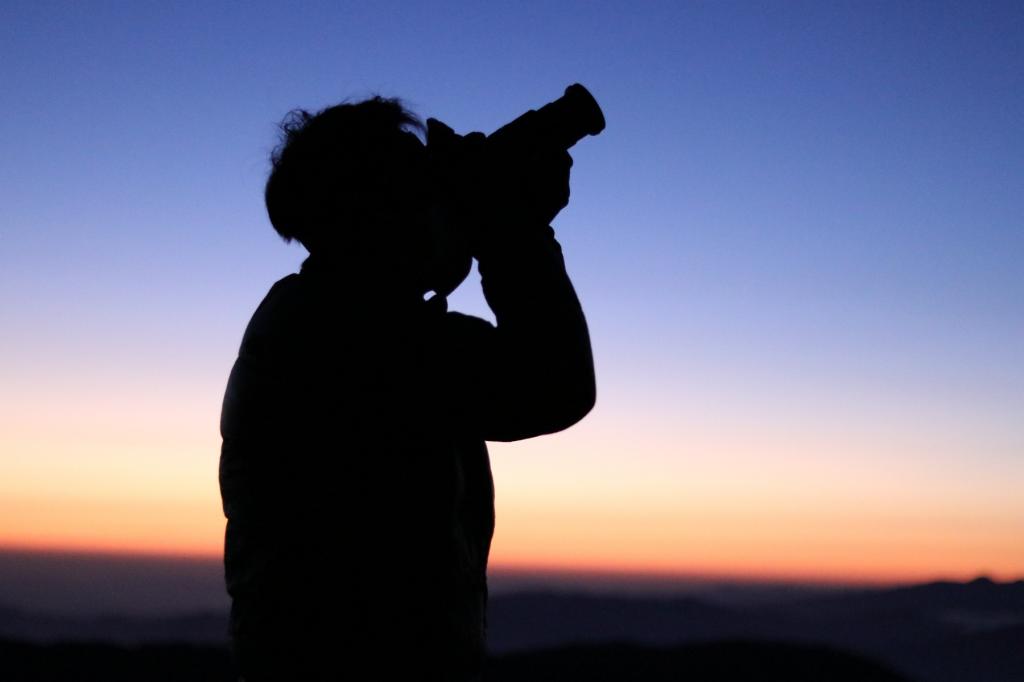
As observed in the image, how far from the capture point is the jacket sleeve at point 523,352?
1.57 metres

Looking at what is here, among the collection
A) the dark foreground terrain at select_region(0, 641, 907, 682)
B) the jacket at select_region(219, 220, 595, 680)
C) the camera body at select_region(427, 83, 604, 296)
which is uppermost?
the camera body at select_region(427, 83, 604, 296)

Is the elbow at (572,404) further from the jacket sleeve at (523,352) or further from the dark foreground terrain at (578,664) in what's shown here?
the dark foreground terrain at (578,664)

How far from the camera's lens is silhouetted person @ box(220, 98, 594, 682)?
148 centimetres

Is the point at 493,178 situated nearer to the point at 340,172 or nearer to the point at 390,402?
the point at 340,172

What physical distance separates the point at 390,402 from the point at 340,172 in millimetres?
451

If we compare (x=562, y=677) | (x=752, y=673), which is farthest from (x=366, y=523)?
(x=752, y=673)

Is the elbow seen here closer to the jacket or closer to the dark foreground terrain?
the jacket

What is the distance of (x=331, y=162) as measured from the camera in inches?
69.0

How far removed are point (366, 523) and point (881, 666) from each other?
7.08m

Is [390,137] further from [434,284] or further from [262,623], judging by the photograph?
[262,623]

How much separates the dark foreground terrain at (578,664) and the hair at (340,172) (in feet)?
19.9

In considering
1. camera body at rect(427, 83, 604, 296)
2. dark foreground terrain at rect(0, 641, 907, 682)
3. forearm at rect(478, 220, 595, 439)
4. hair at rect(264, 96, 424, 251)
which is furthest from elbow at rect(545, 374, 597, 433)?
dark foreground terrain at rect(0, 641, 907, 682)

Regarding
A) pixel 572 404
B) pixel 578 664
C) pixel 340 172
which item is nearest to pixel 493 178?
pixel 340 172

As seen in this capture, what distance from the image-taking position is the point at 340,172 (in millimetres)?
1741
